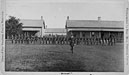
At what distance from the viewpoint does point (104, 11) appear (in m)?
2.34

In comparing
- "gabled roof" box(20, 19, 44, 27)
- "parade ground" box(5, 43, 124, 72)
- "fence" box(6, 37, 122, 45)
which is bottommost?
"parade ground" box(5, 43, 124, 72)

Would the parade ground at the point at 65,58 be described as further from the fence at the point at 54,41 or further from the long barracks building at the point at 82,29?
Result: the long barracks building at the point at 82,29

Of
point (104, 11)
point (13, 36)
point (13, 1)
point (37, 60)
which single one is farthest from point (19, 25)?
point (104, 11)

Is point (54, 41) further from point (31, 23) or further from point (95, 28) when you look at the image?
point (95, 28)

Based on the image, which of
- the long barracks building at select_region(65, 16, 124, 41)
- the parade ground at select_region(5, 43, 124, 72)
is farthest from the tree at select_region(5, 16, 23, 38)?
the long barracks building at select_region(65, 16, 124, 41)

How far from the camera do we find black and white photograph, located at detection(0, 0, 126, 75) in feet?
7.61

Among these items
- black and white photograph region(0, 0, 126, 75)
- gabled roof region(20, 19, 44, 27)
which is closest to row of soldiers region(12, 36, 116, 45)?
black and white photograph region(0, 0, 126, 75)

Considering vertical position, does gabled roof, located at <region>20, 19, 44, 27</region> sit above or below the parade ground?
above

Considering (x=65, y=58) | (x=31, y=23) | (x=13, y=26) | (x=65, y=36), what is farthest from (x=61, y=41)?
(x=13, y=26)

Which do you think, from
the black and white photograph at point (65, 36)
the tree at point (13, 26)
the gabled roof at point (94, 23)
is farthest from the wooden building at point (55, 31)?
the tree at point (13, 26)

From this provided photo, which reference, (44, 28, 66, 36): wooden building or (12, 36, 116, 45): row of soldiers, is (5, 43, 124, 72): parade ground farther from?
(44, 28, 66, 36): wooden building

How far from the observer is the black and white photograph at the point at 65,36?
7.61 ft

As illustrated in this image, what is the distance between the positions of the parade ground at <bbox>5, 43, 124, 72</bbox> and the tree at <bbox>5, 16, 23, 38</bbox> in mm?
173

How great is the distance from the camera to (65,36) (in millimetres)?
2328
